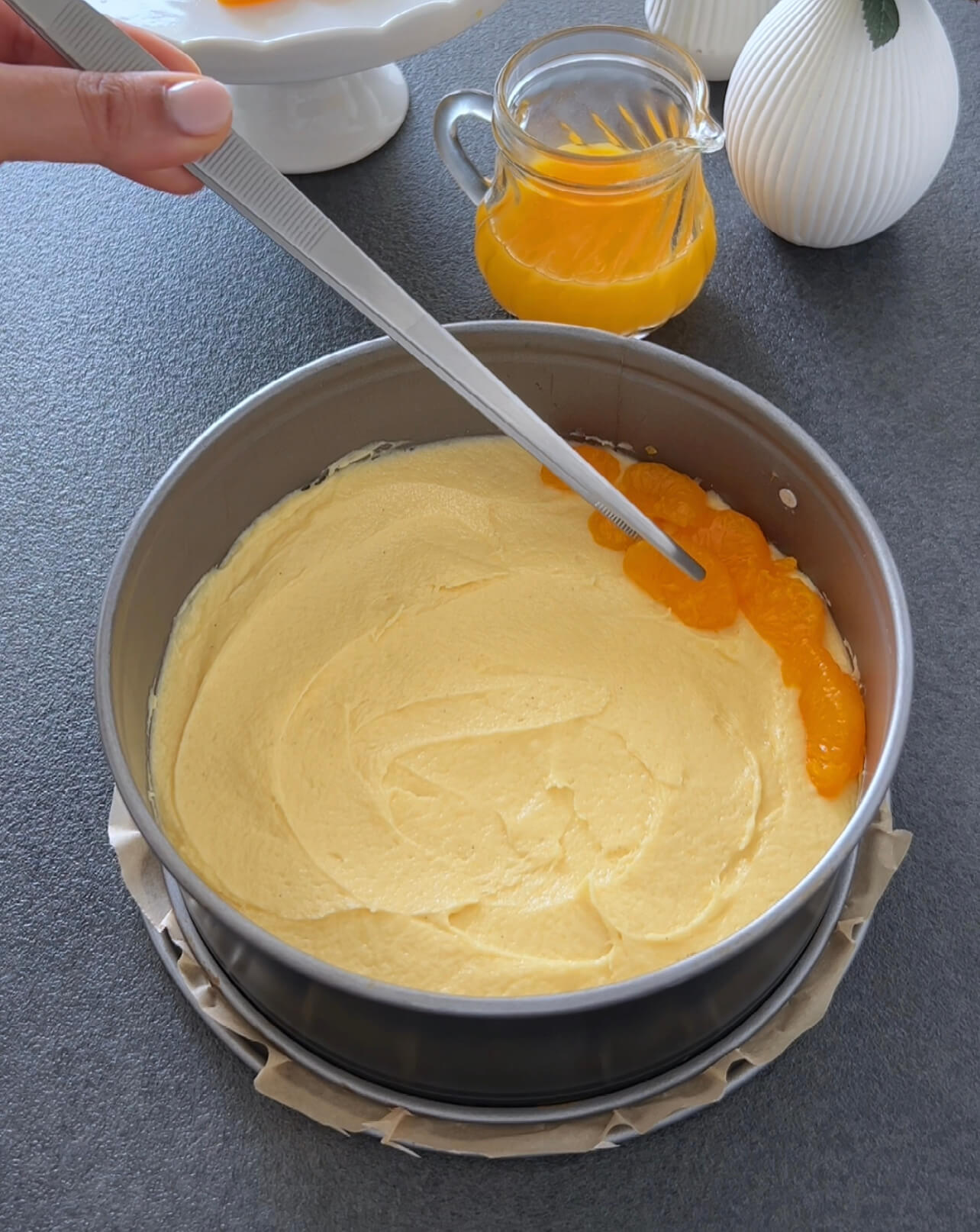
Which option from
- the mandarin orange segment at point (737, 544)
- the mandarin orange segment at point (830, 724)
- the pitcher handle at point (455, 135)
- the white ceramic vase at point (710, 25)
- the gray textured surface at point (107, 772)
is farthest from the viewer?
the white ceramic vase at point (710, 25)

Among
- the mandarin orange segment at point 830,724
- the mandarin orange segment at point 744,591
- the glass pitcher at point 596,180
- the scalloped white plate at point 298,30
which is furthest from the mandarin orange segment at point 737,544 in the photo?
the scalloped white plate at point 298,30

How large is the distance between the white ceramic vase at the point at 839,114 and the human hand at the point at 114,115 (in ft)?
2.17

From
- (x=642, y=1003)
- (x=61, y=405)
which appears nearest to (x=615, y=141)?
(x=61, y=405)

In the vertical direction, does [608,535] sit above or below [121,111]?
below

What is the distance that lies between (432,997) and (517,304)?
0.75 m

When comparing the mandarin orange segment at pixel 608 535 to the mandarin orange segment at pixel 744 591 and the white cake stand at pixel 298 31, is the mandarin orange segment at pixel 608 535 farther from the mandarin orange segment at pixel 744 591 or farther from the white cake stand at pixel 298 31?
the white cake stand at pixel 298 31

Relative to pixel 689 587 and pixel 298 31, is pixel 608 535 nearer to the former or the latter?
pixel 689 587

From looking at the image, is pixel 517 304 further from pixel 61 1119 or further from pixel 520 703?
pixel 61 1119

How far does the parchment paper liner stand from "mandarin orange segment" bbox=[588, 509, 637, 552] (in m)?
0.36

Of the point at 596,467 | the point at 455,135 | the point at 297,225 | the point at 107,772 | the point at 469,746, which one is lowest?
the point at 107,772

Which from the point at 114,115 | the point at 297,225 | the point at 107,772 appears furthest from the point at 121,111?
the point at 107,772

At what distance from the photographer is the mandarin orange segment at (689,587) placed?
3.56 ft

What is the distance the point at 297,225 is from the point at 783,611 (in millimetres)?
529

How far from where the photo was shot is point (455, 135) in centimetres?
129
